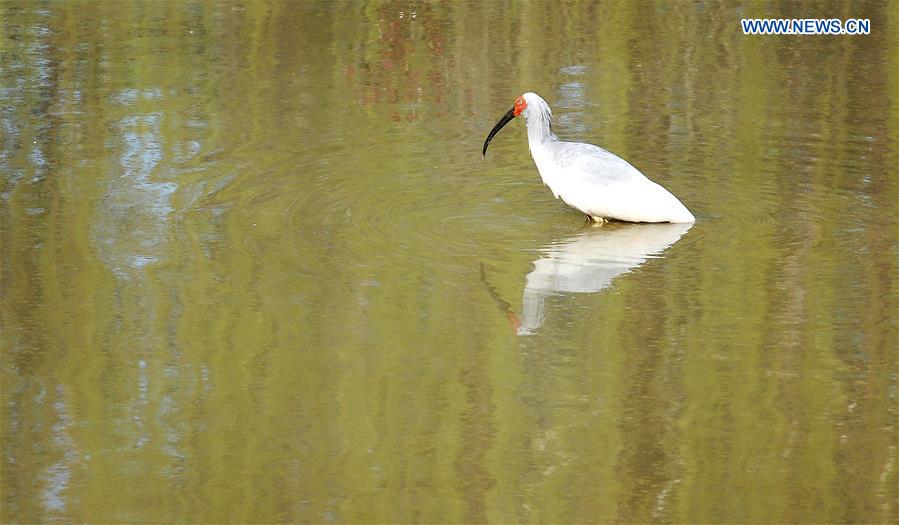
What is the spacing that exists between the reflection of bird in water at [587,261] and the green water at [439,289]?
0.10 feet

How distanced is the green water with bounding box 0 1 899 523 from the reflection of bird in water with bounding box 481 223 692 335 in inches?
1.3

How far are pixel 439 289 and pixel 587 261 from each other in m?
0.98

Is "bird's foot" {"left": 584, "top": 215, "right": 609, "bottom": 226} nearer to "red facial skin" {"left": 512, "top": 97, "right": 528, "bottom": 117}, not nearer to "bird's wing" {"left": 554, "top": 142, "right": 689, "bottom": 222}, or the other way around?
"bird's wing" {"left": 554, "top": 142, "right": 689, "bottom": 222}

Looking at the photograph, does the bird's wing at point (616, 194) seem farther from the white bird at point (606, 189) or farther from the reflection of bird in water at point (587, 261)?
the reflection of bird in water at point (587, 261)

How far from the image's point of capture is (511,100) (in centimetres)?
1225

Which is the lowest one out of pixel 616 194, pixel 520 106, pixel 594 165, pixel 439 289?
pixel 439 289

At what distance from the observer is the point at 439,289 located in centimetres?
823

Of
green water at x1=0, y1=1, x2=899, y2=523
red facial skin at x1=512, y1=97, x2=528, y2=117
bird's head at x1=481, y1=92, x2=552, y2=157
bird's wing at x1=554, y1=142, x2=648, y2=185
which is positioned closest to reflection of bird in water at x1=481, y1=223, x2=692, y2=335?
green water at x1=0, y1=1, x2=899, y2=523

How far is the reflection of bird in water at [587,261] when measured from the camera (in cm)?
805

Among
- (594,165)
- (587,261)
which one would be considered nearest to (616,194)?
(594,165)

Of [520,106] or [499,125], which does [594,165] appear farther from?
[499,125]

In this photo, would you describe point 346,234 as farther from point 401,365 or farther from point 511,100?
point 511,100

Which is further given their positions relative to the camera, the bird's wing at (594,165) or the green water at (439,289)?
the bird's wing at (594,165)

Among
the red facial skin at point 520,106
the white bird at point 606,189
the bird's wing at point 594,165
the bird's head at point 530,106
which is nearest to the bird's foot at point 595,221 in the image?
the white bird at point 606,189
